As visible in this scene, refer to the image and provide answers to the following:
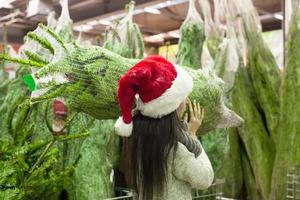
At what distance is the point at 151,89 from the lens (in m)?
1.12

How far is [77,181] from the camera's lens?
1.56 meters

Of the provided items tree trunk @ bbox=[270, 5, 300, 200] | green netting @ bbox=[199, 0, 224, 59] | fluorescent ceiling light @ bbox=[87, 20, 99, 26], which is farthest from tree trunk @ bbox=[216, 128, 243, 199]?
fluorescent ceiling light @ bbox=[87, 20, 99, 26]

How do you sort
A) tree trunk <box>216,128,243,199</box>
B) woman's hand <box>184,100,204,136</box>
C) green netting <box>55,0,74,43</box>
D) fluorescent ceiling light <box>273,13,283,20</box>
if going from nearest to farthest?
woman's hand <box>184,100,204,136</box> < green netting <box>55,0,74,43</box> < tree trunk <box>216,128,243,199</box> < fluorescent ceiling light <box>273,13,283,20</box>

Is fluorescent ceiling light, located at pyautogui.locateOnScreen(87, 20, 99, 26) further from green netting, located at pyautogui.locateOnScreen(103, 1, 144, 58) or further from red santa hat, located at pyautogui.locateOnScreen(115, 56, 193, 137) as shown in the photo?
red santa hat, located at pyautogui.locateOnScreen(115, 56, 193, 137)

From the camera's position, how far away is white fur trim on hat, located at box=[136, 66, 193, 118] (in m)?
1.14

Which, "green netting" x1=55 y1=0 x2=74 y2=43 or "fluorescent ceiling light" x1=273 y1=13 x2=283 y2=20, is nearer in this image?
"green netting" x1=55 y1=0 x2=74 y2=43

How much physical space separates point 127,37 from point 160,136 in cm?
72

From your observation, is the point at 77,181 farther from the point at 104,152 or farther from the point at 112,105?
the point at 112,105

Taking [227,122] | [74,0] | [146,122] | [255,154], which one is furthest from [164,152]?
[74,0]

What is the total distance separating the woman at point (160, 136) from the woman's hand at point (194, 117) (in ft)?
0.13

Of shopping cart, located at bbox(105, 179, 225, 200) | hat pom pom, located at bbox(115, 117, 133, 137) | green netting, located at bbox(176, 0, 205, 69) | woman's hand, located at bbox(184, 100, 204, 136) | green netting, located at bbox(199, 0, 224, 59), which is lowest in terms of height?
shopping cart, located at bbox(105, 179, 225, 200)

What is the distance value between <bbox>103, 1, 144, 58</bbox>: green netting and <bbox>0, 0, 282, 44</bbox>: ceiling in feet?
1.03

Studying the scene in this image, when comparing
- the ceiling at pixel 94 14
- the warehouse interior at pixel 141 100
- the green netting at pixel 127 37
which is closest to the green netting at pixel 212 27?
the warehouse interior at pixel 141 100

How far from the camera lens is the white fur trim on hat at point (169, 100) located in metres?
1.14
